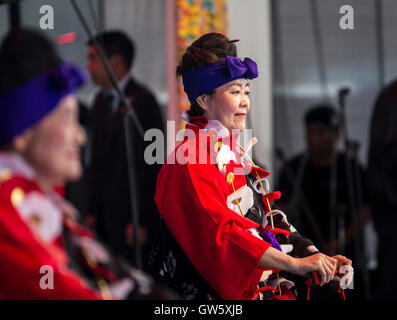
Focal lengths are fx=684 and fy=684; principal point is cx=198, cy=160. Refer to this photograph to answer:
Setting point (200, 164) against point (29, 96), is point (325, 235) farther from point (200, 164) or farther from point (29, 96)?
point (29, 96)

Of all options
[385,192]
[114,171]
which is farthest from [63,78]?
[385,192]

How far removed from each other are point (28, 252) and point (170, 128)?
114 inches

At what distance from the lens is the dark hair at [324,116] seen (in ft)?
14.5

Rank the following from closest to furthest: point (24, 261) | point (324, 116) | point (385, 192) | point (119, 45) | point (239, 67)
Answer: point (24, 261), point (239, 67), point (119, 45), point (385, 192), point (324, 116)

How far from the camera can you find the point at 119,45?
3803mm

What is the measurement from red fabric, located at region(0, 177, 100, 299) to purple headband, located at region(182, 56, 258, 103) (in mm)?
964

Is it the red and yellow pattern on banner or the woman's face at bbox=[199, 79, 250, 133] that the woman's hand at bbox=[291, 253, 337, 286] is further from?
the red and yellow pattern on banner

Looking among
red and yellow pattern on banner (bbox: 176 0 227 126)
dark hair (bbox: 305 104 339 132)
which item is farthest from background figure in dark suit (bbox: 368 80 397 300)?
red and yellow pattern on banner (bbox: 176 0 227 126)

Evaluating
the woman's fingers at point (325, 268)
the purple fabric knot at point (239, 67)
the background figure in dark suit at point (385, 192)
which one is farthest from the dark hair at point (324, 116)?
the woman's fingers at point (325, 268)

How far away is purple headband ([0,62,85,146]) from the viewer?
1229 millimetres

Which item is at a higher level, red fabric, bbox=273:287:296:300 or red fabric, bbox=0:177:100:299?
red fabric, bbox=0:177:100:299

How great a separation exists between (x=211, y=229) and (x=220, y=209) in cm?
6

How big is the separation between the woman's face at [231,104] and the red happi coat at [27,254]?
37.0 inches

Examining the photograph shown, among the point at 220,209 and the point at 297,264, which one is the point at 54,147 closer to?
the point at 220,209
